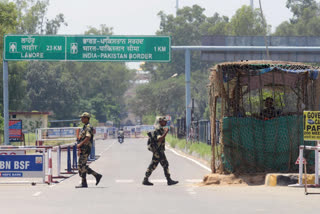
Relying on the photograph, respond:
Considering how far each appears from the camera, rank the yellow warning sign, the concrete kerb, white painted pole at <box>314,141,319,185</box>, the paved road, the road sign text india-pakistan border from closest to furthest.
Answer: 1. the paved road
2. the yellow warning sign
3. white painted pole at <box>314,141,319,185</box>
4. the concrete kerb
5. the road sign text india-pakistan border

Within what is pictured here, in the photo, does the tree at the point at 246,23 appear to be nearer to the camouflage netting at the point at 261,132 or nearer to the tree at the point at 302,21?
the tree at the point at 302,21

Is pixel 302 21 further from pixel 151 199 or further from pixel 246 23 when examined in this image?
pixel 151 199

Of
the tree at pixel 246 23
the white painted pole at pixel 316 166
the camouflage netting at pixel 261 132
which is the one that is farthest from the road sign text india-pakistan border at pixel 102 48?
the tree at pixel 246 23

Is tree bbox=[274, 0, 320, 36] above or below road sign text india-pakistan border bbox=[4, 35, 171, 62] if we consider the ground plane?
above

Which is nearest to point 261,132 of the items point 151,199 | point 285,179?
point 285,179

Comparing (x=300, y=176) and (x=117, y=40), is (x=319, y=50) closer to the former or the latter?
(x=117, y=40)

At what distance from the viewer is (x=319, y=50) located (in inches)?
1698

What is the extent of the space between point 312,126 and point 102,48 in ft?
88.5

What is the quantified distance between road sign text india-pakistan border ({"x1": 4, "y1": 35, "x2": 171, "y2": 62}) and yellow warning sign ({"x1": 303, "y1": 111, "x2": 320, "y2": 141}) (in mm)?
25987

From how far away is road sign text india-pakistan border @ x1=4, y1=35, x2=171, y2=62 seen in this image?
40.9 meters

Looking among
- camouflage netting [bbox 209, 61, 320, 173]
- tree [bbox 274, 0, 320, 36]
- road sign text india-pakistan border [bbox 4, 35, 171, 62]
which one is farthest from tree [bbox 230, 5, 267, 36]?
camouflage netting [bbox 209, 61, 320, 173]

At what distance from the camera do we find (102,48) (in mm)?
41406

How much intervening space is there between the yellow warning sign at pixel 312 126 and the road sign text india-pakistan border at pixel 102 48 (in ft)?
85.3

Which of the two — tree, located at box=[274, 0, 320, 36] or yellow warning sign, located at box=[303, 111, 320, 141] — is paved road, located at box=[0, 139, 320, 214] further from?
tree, located at box=[274, 0, 320, 36]
